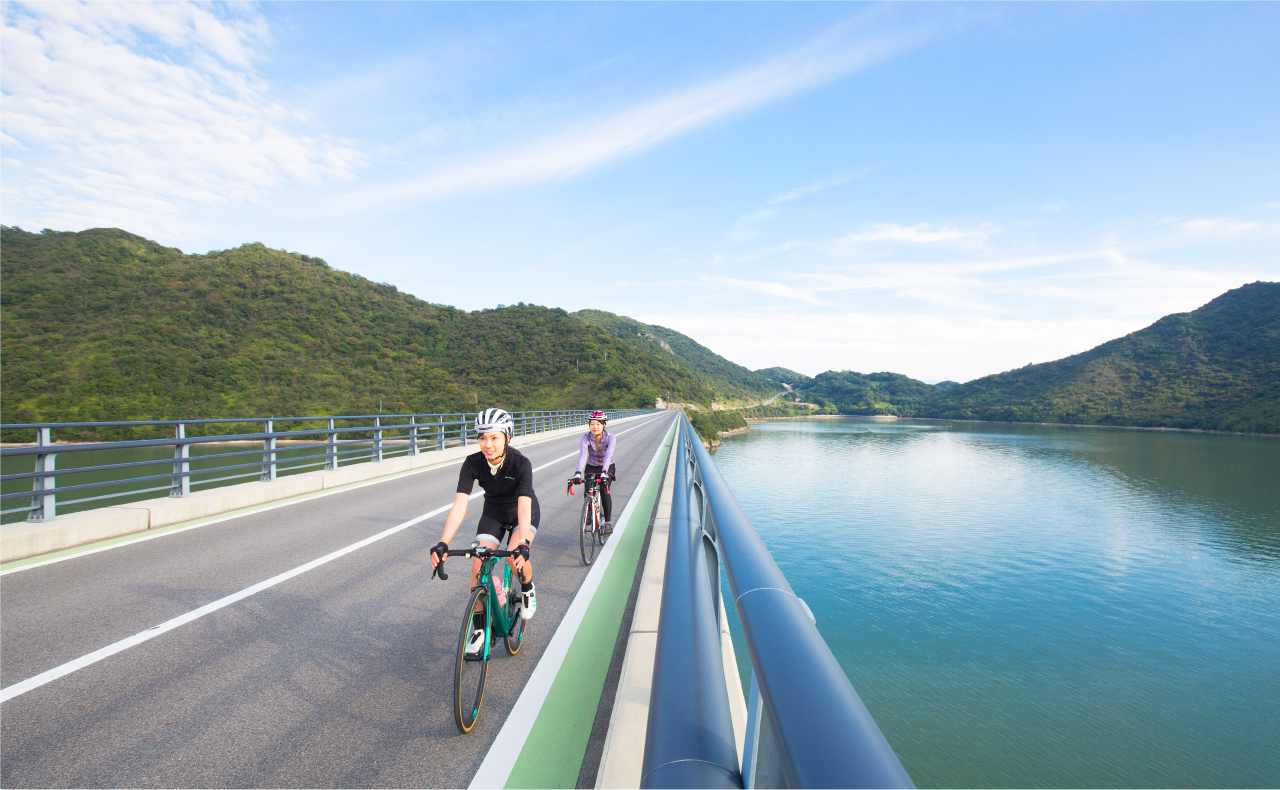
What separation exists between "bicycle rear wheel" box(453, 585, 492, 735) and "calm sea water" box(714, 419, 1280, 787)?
410 inches

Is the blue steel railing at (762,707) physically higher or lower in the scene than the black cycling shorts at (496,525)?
higher

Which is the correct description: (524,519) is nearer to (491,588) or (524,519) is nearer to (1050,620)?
(491,588)

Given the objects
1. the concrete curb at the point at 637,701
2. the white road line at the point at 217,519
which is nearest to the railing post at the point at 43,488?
the white road line at the point at 217,519

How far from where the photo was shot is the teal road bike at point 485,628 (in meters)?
3.03

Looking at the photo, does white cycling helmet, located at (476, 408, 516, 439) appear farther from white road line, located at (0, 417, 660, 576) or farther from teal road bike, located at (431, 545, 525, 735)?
white road line, located at (0, 417, 660, 576)

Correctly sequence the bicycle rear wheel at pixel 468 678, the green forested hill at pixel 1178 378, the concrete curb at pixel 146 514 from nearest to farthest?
the bicycle rear wheel at pixel 468 678
the concrete curb at pixel 146 514
the green forested hill at pixel 1178 378

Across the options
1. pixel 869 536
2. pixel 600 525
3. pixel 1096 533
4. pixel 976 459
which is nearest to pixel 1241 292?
pixel 976 459

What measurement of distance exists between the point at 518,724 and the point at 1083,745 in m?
16.0

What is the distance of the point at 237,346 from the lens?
77.2 meters

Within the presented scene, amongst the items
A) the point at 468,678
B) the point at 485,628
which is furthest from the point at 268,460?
the point at 468,678

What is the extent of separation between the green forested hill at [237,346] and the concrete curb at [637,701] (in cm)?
6890

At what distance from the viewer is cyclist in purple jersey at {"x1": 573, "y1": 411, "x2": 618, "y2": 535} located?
7.36m

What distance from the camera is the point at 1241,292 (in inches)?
5330

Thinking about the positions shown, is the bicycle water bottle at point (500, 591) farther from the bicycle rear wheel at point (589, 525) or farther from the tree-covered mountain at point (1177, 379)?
the tree-covered mountain at point (1177, 379)
